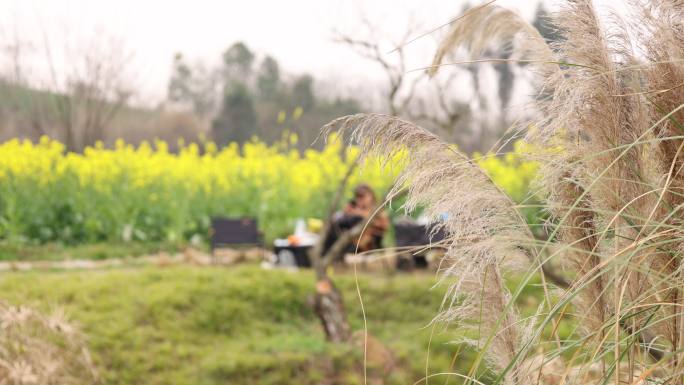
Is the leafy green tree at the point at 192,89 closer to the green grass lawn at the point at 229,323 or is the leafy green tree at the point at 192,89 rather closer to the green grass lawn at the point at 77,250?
the green grass lawn at the point at 77,250

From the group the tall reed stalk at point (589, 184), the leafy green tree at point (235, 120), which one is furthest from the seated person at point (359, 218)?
the leafy green tree at point (235, 120)

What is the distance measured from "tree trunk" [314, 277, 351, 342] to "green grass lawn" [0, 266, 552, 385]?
0.12m

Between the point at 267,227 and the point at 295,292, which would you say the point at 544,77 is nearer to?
the point at 295,292

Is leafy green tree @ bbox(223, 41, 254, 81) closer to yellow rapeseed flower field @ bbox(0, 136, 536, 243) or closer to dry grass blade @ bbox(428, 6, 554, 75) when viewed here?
yellow rapeseed flower field @ bbox(0, 136, 536, 243)

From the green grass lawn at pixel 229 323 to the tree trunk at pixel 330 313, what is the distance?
0.39 feet

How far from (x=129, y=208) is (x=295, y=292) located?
355 cm

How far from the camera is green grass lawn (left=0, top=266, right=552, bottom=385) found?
5305mm

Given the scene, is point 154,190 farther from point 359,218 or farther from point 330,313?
point 330,313

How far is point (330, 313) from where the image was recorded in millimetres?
5719

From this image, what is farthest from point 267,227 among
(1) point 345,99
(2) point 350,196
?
(1) point 345,99

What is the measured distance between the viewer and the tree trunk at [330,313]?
5695 mm

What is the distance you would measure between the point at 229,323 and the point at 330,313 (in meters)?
1.03

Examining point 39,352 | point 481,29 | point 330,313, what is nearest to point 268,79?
point 330,313

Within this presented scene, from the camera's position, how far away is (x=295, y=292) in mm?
6938
